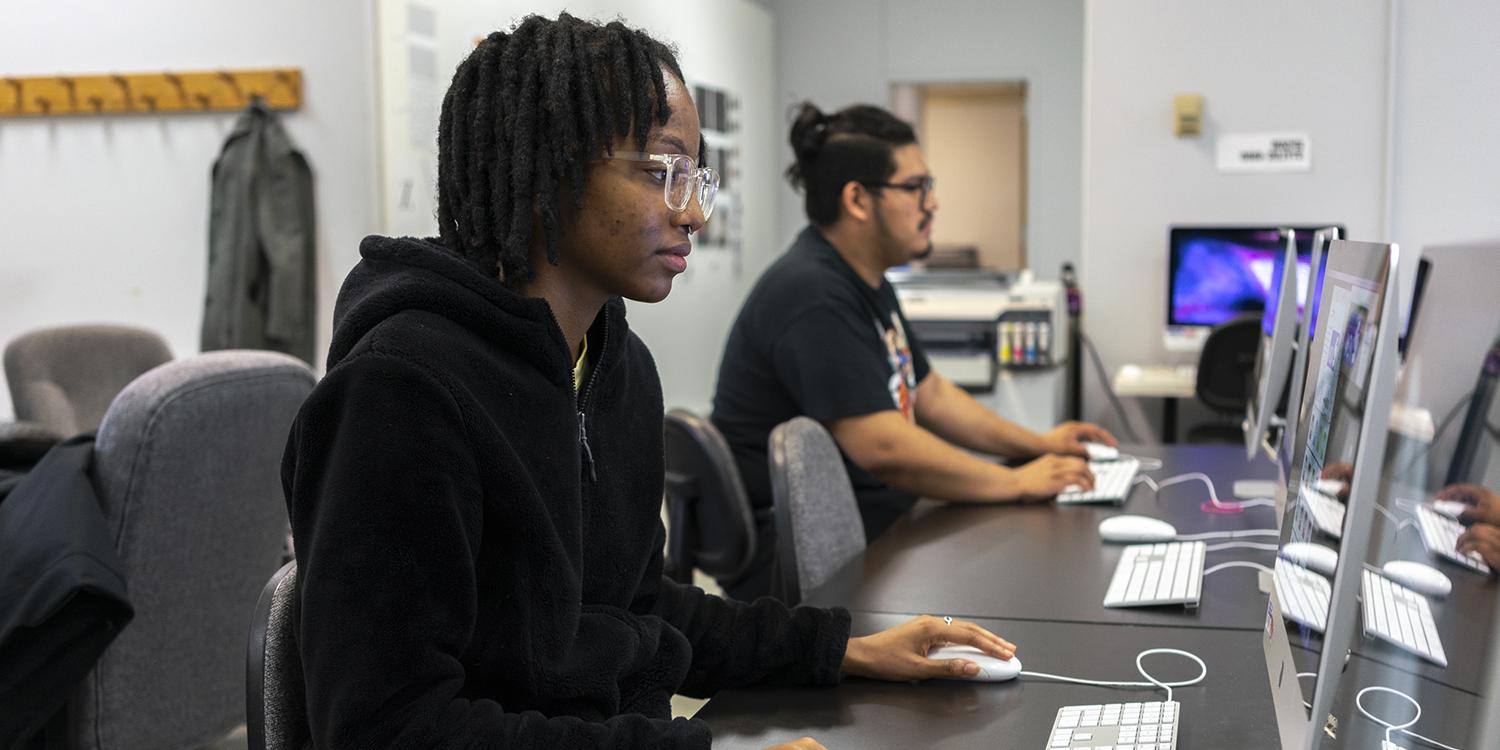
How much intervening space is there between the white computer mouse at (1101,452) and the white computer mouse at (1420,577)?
4.52 ft

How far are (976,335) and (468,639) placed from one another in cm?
388

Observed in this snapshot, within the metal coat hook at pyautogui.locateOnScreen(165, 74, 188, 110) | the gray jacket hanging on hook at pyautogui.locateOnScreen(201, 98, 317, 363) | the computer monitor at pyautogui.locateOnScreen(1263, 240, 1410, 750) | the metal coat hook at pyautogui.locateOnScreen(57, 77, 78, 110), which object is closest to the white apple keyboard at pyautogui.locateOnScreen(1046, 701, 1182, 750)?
the computer monitor at pyautogui.locateOnScreen(1263, 240, 1410, 750)

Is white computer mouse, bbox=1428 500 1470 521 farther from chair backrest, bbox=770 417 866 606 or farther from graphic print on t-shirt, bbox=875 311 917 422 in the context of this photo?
graphic print on t-shirt, bbox=875 311 917 422

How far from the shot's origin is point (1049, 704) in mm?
1267

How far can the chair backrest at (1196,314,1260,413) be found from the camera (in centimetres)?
430

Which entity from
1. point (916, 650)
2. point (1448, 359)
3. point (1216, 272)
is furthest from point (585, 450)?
point (1216, 272)

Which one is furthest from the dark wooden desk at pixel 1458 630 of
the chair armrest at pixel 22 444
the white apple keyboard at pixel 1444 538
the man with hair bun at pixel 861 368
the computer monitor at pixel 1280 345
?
the chair armrest at pixel 22 444

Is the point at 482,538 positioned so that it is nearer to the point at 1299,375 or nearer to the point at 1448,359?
the point at 1299,375

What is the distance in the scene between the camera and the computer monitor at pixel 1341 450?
82 cm

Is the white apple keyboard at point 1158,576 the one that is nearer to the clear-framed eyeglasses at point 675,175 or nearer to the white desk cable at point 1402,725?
the white desk cable at point 1402,725

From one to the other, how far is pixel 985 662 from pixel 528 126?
2.31ft

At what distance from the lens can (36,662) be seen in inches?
67.8

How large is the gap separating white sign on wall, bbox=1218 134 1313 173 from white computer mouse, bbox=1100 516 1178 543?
9.85 feet

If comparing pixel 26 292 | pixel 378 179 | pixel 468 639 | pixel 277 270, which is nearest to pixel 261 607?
pixel 468 639
